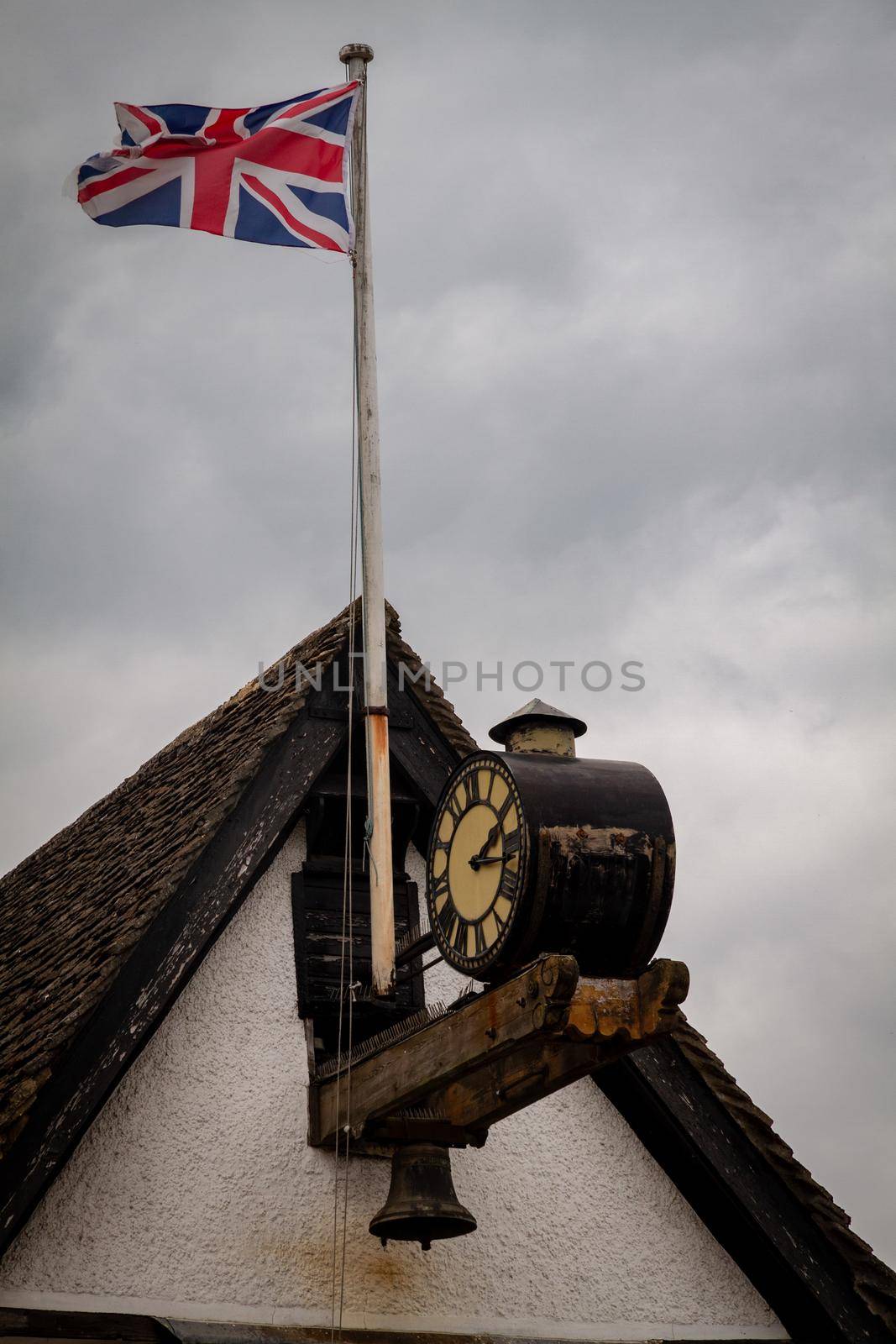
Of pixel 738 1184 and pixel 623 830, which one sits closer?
pixel 623 830

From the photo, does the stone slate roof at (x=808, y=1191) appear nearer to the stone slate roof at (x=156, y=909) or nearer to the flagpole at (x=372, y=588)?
the stone slate roof at (x=156, y=909)

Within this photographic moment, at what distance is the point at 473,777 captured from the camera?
7629mm

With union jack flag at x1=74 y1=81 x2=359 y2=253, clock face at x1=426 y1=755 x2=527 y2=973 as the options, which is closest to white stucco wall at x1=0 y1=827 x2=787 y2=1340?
clock face at x1=426 y1=755 x2=527 y2=973

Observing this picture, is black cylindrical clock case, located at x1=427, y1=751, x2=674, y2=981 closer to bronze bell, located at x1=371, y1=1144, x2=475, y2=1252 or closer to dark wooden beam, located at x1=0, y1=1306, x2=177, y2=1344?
bronze bell, located at x1=371, y1=1144, x2=475, y2=1252

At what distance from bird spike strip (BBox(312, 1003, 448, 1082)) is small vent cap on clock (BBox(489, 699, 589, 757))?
1.23m

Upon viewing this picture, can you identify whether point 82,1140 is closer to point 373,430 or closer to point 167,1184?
point 167,1184

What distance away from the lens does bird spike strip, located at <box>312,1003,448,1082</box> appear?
25.3 feet

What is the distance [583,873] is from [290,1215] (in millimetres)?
2321

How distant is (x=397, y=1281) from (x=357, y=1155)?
2.00 ft

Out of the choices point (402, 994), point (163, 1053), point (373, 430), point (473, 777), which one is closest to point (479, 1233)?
point (402, 994)

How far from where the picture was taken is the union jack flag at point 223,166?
361 inches

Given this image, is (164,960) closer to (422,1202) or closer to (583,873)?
(422,1202)

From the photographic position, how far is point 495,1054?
23.4 ft

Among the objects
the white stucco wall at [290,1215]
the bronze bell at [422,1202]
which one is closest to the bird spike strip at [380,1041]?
the white stucco wall at [290,1215]
